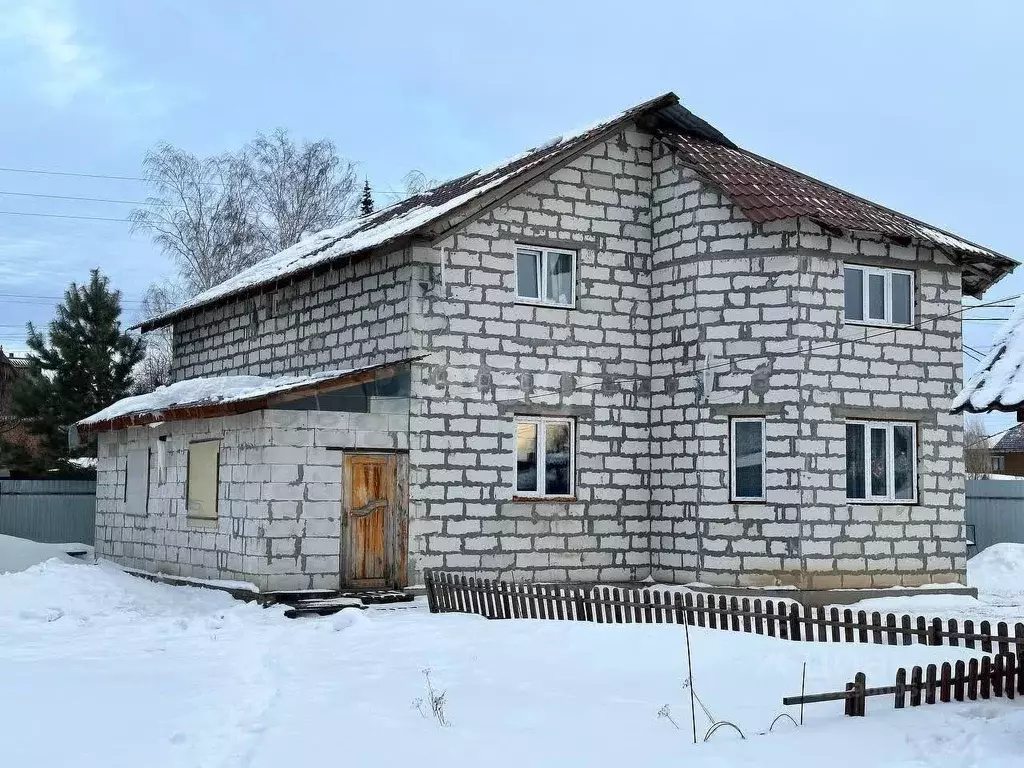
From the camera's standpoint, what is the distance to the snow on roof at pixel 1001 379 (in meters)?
7.97

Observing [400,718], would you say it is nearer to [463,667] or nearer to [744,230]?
[463,667]

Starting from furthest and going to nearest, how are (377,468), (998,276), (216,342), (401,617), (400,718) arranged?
(216,342) → (998,276) → (377,468) → (401,617) → (400,718)

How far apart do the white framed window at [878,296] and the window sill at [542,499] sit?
15.9 ft

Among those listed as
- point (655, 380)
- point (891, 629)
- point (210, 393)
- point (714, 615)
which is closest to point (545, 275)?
point (655, 380)

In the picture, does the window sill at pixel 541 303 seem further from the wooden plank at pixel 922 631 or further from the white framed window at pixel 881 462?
the wooden plank at pixel 922 631

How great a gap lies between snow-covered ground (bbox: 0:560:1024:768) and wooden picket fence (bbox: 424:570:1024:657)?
279mm

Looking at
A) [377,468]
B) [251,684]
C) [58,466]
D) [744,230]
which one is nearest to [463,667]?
[251,684]

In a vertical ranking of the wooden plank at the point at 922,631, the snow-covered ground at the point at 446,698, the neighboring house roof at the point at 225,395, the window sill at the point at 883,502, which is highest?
the neighboring house roof at the point at 225,395

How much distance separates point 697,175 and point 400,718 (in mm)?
11415

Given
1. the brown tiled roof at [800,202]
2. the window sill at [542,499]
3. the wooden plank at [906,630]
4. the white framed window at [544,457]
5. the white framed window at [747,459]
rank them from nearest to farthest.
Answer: the wooden plank at [906,630]
the brown tiled roof at [800,202]
the white framed window at [747,459]
the window sill at [542,499]
the white framed window at [544,457]

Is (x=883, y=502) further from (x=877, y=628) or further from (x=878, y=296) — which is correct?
(x=877, y=628)

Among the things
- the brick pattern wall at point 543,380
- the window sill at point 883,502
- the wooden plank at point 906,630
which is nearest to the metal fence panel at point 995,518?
the window sill at point 883,502

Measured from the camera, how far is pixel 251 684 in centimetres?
1034

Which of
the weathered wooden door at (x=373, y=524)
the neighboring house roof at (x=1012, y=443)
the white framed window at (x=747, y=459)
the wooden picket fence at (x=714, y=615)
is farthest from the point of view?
the neighboring house roof at (x=1012, y=443)
